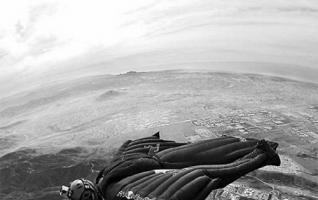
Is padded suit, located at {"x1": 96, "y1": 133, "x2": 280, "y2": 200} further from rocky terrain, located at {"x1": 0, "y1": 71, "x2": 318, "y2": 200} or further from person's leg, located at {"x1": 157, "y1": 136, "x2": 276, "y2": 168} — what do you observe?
rocky terrain, located at {"x1": 0, "y1": 71, "x2": 318, "y2": 200}

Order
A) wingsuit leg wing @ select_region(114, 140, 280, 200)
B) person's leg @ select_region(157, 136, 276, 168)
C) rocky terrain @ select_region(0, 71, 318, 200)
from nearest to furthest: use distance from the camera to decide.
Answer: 1. wingsuit leg wing @ select_region(114, 140, 280, 200)
2. person's leg @ select_region(157, 136, 276, 168)
3. rocky terrain @ select_region(0, 71, 318, 200)

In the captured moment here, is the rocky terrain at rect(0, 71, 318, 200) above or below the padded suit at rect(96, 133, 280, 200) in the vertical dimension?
below

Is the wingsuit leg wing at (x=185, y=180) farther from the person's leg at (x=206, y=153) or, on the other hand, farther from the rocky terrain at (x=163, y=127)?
the rocky terrain at (x=163, y=127)

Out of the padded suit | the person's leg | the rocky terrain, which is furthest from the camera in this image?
the rocky terrain

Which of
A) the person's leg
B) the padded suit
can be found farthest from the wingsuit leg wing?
the person's leg

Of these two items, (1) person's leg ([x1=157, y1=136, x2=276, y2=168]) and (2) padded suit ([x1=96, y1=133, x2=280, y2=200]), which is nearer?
(2) padded suit ([x1=96, y1=133, x2=280, y2=200])

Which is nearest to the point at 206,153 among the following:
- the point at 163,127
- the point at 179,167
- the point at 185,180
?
the point at 179,167

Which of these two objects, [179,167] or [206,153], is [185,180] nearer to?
[179,167]

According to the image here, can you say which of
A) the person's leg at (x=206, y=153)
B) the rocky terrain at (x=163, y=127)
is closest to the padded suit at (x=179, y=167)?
the person's leg at (x=206, y=153)
